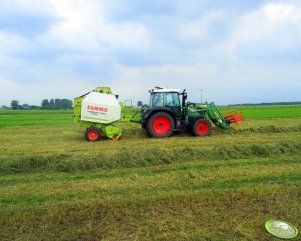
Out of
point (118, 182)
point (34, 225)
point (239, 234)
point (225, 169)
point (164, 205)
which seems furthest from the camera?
point (225, 169)

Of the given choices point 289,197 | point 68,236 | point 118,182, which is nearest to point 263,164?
Result: point 289,197

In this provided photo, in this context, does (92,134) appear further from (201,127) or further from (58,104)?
(58,104)

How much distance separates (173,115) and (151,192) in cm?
739

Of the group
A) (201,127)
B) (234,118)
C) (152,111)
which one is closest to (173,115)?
(152,111)

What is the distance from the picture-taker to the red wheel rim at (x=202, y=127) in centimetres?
1318

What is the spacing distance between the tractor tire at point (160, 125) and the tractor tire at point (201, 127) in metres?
0.95

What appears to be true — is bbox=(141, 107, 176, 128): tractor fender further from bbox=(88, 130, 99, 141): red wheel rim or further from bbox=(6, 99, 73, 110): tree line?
bbox=(6, 99, 73, 110): tree line

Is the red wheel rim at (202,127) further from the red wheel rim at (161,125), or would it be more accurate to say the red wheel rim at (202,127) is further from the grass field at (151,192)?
the grass field at (151,192)

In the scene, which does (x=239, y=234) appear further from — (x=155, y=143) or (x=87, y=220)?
(x=155, y=143)

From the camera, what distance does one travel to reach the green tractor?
1298 cm

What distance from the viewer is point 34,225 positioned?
15.6ft

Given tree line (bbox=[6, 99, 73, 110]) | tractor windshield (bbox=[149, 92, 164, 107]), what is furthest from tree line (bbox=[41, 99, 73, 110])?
tractor windshield (bbox=[149, 92, 164, 107])

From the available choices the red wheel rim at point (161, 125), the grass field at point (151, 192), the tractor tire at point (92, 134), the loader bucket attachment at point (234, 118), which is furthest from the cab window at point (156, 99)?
the grass field at point (151, 192)

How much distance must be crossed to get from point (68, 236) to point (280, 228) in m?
2.97
